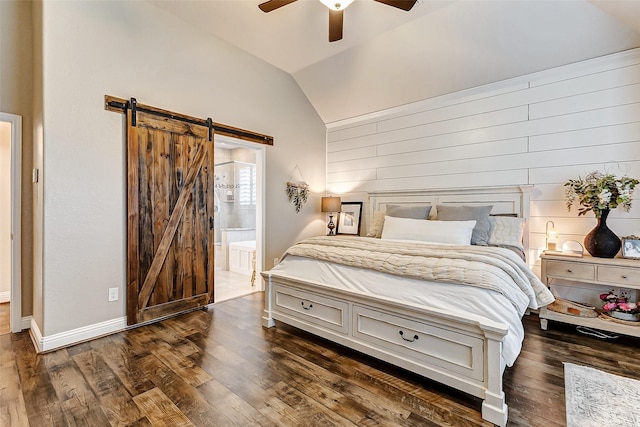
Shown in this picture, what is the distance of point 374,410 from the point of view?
1683 millimetres

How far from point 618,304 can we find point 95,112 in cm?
499

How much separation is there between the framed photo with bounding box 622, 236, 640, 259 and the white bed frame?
2081mm

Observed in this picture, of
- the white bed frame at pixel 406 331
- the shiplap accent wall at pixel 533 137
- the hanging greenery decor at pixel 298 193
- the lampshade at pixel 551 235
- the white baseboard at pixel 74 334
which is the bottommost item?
the white baseboard at pixel 74 334

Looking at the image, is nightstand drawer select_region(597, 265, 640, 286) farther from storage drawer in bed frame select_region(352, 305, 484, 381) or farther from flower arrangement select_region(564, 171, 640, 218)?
storage drawer in bed frame select_region(352, 305, 484, 381)

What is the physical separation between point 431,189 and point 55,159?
4036 mm

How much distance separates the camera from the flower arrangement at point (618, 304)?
101 inches

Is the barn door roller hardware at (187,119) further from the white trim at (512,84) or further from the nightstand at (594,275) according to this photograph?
the nightstand at (594,275)

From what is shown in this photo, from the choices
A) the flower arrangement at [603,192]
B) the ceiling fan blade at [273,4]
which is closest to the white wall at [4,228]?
the ceiling fan blade at [273,4]

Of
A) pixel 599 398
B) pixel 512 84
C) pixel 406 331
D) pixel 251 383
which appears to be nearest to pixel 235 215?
pixel 251 383

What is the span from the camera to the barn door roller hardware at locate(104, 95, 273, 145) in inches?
108

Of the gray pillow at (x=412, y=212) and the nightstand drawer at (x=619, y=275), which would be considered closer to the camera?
the nightstand drawer at (x=619, y=275)

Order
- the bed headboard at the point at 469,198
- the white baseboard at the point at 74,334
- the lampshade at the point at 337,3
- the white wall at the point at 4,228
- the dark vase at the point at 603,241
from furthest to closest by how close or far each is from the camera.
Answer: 1. the white wall at the point at 4,228
2. the bed headboard at the point at 469,198
3. the dark vase at the point at 603,241
4. the white baseboard at the point at 74,334
5. the lampshade at the point at 337,3

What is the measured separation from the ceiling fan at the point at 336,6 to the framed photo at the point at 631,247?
284cm

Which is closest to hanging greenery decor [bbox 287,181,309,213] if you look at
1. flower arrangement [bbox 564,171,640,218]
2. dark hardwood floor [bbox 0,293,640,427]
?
dark hardwood floor [bbox 0,293,640,427]
